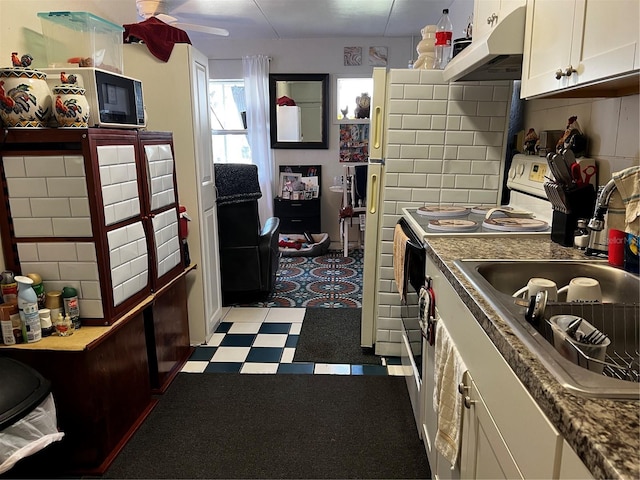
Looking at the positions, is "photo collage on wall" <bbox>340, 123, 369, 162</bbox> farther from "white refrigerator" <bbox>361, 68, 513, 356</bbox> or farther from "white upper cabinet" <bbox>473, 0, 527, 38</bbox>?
"white upper cabinet" <bbox>473, 0, 527, 38</bbox>

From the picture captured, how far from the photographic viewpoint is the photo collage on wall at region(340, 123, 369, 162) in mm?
5352

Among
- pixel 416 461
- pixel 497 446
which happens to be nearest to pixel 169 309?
pixel 416 461

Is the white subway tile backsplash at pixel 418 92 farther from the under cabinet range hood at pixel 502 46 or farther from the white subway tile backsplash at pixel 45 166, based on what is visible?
the white subway tile backsplash at pixel 45 166

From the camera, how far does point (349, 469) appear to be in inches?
71.8

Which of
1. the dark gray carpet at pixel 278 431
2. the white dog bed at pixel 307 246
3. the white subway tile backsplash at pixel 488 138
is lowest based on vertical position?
the dark gray carpet at pixel 278 431

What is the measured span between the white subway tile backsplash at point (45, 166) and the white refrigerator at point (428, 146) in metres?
1.53

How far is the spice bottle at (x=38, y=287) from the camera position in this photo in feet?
5.73

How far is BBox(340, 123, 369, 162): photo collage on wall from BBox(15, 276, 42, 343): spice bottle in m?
4.15

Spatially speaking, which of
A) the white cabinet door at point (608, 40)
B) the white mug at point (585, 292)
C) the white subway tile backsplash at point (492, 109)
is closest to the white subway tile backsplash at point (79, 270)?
the white mug at point (585, 292)

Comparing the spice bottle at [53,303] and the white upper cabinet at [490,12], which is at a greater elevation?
the white upper cabinet at [490,12]

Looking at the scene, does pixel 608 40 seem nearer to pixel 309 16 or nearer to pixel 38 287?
pixel 38 287

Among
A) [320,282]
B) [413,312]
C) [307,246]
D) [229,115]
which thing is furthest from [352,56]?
[413,312]

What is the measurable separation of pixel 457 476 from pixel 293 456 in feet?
2.71

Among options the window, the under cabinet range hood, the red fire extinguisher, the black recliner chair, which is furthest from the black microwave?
the window
